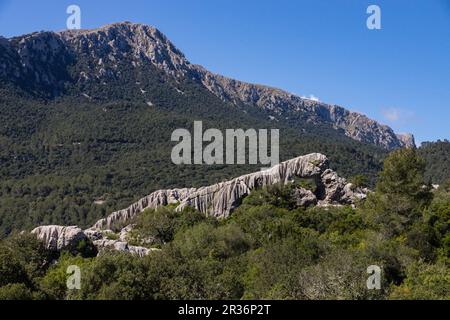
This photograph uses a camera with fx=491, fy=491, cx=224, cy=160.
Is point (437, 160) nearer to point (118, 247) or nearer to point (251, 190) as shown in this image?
point (251, 190)

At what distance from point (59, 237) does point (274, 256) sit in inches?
602

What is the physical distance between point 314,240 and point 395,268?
16.1 feet

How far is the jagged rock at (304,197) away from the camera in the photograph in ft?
160

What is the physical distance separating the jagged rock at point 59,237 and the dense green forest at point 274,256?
0.66 meters

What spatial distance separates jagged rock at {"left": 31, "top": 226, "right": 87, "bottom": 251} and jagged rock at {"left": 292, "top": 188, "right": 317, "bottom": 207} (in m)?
22.6

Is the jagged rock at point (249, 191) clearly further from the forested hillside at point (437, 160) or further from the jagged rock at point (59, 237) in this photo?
the forested hillside at point (437, 160)

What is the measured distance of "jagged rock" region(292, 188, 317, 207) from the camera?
160 feet

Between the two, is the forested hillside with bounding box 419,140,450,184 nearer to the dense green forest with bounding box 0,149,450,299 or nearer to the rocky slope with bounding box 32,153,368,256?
the rocky slope with bounding box 32,153,368,256

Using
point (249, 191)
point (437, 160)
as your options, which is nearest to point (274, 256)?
point (249, 191)

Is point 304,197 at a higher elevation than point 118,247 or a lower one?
higher

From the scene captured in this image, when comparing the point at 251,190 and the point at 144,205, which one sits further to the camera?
the point at 144,205

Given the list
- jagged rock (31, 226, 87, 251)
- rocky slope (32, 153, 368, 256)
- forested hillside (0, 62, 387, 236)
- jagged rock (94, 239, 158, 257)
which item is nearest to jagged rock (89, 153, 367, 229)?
rocky slope (32, 153, 368, 256)

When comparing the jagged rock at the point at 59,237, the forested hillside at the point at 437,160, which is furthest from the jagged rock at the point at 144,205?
the forested hillside at the point at 437,160

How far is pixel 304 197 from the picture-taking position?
48.9 m
